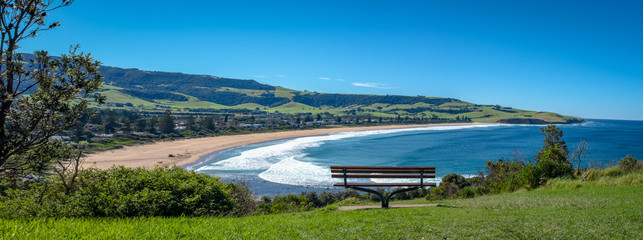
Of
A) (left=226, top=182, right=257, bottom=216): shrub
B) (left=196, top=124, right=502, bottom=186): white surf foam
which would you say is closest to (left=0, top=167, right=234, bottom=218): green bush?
(left=226, top=182, right=257, bottom=216): shrub

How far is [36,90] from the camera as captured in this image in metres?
5.29

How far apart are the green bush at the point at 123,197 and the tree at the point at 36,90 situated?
0.75 metres

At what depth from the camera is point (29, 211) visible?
5457 mm

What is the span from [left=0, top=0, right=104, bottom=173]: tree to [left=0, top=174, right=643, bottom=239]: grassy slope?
4.19ft

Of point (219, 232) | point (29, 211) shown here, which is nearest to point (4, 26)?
point (29, 211)

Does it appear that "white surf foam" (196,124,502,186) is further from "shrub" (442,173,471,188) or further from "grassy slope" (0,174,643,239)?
"grassy slope" (0,174,643,239)

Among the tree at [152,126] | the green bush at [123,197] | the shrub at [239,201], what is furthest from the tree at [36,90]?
the tree at [152,126]

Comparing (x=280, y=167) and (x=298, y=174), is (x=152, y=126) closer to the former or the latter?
(x=280, y=167)

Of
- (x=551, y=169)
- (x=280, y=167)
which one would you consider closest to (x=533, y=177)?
(x=551, y=169)

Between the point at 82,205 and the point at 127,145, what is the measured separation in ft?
169

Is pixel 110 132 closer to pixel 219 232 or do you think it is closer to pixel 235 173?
pixel 235 173

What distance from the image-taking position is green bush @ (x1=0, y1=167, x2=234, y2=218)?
5.62 metres

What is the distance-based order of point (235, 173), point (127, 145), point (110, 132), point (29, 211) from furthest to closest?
point (110, 132), point (127, 145), point (235, 173), point (29, 211)

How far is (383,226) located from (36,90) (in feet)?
19.3
